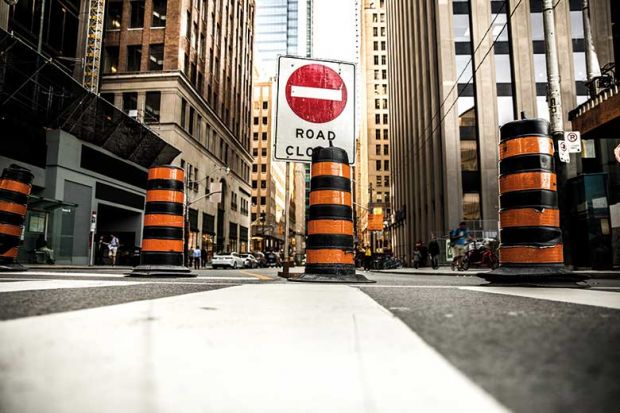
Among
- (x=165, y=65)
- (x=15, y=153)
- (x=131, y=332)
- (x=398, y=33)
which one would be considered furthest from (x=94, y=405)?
(x=398, y=33)

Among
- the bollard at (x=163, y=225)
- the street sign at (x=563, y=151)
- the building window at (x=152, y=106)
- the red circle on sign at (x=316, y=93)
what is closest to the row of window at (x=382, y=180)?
the building window at (x=152, y=106)

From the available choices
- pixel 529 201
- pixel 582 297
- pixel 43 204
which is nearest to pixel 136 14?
pixel 43 204

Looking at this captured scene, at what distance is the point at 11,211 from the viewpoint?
29.8ft

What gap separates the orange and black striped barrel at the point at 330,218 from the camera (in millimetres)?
6398

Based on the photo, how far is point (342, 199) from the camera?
257 inches

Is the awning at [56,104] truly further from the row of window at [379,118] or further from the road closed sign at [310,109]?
the row of window at [379,118]

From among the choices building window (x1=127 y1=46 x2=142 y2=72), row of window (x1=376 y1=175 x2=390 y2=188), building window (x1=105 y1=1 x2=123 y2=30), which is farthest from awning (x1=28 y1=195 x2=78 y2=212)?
row of window (x1=376 y1=175 x2=390 y2=188)

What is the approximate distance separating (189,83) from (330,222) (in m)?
33.0

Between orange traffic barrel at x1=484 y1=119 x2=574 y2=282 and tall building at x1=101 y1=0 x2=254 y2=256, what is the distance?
27.4 meters

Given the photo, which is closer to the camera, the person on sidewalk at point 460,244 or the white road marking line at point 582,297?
the white road marking line at point 582,297

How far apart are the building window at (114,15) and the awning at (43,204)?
20.6 metres

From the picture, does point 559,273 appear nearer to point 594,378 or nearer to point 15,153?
point 594,378

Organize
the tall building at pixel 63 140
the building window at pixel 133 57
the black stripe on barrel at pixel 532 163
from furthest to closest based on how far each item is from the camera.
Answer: the building window at pixel 133 57, the tall building at pixel 63 140, the black stripe on barrel at pixel 532 163

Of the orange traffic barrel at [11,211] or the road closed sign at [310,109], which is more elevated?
the road closed sign at [310,109]
